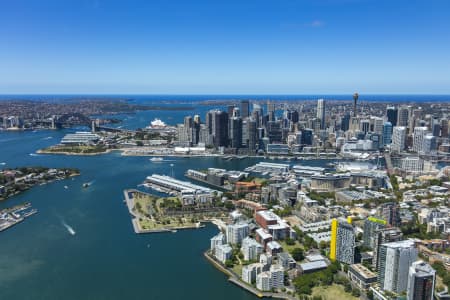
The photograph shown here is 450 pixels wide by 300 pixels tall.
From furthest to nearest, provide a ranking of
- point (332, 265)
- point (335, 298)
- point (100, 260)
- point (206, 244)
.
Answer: point (206, 244) → point (100, 260) → point (332, 265) → point (335, 298)

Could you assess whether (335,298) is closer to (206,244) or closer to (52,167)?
(206,244)

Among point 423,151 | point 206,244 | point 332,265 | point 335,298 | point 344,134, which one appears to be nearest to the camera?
point 335,298

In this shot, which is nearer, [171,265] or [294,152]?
[171,265]

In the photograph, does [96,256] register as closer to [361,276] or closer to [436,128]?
[361,276]

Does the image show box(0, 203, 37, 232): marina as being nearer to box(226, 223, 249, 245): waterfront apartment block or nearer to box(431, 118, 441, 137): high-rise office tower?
box(226, 223, 249, 245): waterfront apartment block

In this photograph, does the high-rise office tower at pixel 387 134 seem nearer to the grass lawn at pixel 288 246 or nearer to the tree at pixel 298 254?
the grass lawn at pixel 288 246

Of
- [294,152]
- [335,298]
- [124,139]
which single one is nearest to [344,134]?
[294,152]

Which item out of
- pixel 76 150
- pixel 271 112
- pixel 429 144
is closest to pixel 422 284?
pixel 429 144

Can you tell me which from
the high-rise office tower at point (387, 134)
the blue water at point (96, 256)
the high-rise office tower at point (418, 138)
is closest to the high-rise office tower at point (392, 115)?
the high-rise office tower at point (387, 134)
